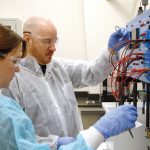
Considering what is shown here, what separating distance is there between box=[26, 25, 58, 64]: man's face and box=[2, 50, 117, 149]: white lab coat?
48 mm

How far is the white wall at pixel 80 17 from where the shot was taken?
2703 mm

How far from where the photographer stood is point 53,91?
5.07ft

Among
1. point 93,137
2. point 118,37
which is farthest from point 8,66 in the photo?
point 118,37

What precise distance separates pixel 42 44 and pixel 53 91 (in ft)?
0.89

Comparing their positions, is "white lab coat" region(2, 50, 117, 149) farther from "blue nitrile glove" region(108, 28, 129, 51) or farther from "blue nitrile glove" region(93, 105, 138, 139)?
"blue nitrile glove" region(93, 105, 138, 139)

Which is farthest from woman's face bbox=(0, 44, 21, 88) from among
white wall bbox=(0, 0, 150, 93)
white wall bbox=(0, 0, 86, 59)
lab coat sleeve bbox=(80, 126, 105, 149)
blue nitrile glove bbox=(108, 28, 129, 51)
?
white wall bbox=(0, 0, 86, 59)

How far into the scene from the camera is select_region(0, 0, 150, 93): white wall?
270 centimetres

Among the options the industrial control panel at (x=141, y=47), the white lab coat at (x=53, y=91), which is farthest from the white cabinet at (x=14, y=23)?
the industrial control panel at (x=141, y=47)

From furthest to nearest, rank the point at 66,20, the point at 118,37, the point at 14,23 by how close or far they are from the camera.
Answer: the point at 66,20, the point at 14,23, the point at 118,37

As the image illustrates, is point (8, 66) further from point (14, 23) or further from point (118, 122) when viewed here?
point (14, 23)

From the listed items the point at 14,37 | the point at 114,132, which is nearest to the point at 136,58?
the point at 114,132

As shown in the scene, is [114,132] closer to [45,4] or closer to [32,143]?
[32,143]

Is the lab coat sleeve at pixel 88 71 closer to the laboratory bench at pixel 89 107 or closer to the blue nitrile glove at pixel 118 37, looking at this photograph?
the blue nitrile glove at pixel 118 37

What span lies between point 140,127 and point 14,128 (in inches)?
32.2
